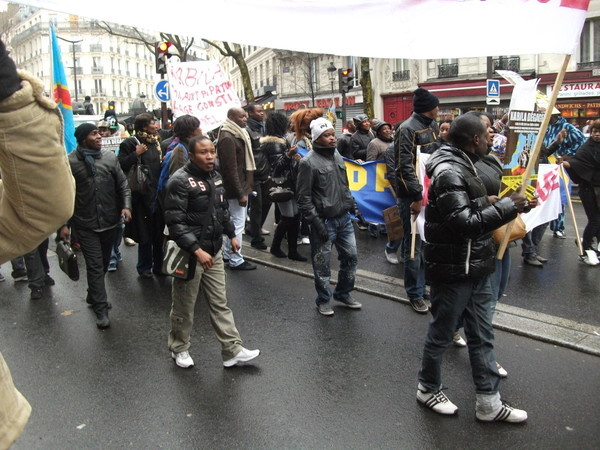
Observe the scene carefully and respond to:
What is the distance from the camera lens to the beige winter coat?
1330 mm

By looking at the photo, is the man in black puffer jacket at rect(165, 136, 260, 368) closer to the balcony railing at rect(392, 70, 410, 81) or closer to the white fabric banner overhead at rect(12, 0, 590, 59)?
the white fabric banner overhead at rect(12, 0, 590, 59)

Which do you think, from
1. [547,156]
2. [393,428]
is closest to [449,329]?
[393,428]

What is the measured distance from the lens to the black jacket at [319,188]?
17.7 ft

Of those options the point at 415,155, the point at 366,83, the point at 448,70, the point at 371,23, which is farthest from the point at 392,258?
the point at 448,70

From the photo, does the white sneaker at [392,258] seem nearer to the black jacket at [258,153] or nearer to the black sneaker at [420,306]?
the black sneaker at [420,306]

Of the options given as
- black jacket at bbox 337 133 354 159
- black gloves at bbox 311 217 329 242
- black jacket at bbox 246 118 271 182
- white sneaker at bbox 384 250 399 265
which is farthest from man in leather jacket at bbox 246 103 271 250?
black gloves at bbox 311 217 329 242

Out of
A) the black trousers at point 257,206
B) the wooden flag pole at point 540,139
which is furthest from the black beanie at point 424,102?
the black trousers at point 257,206

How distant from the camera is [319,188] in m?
5.43

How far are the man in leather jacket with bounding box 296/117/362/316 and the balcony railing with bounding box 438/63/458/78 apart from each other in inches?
1060

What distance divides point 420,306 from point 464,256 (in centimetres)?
217

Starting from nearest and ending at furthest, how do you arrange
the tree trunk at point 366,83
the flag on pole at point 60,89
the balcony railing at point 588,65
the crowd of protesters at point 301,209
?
the crowd of protesters at point 301,209, the flag on pole at point 60,89, the tree trunk at point 366,83, the balcony railing at point 588,65

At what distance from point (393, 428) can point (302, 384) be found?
0.83 m

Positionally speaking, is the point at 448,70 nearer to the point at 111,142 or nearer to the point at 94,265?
the point at 111,142

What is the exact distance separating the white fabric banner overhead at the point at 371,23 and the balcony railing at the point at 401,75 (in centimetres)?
3146
